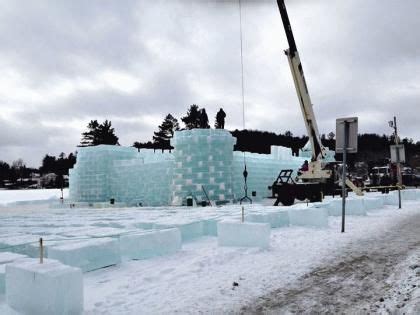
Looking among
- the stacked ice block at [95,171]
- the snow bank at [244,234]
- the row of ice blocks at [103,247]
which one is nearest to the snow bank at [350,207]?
the snow bank at [244,234]

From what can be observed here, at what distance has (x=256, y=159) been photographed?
1024 inches

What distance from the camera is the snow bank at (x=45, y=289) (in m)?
3.97

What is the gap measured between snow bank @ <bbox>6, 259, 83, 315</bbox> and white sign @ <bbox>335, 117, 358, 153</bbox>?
7362 millimetres

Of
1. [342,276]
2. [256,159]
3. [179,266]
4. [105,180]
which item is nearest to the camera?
[342,276]

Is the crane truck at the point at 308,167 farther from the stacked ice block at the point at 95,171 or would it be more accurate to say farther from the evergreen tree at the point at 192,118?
the evergreen tree at the point at 192,118

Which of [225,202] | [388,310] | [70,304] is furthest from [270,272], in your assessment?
[225,202]

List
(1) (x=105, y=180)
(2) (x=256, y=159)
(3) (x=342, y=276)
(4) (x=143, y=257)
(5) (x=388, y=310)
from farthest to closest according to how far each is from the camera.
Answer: (1) (x=105, y=180) → (2) (x=256, y=159) → (4) (x=143, y=257) → (3) (x=342, y=276) → (5) (x=388, y=310)

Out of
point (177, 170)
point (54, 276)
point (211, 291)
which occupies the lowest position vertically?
point (211, 291)

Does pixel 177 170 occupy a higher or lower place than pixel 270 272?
higher

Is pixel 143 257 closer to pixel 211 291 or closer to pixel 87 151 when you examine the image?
pixel 211 291

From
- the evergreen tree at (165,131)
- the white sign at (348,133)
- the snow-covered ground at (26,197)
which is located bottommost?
the snow-covered ground at (26,197)

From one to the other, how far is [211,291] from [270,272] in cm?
124

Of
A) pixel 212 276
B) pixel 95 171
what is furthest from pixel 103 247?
pixel 95 171

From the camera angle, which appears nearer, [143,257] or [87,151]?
[143,257]
